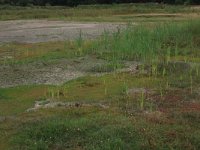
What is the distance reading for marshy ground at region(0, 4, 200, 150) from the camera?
9.60m

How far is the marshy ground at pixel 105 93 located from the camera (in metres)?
9.60

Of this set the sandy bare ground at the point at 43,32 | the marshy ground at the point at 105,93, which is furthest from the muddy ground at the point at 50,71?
the sandy bare ground at the point at 43,32

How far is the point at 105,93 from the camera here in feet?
43.3

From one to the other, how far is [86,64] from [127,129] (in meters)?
7.86

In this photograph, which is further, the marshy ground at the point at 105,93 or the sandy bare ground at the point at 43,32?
the sandy bare ground at the point at 43,32

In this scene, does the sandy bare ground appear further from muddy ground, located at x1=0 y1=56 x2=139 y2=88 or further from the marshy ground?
muddy ground, located at x1=0 y1=56 x2=139 y2=88

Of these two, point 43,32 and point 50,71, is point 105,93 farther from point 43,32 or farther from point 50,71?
point 43,32

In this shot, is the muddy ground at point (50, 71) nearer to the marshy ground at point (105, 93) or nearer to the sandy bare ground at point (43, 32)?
the marshy ground at point (105, 93)

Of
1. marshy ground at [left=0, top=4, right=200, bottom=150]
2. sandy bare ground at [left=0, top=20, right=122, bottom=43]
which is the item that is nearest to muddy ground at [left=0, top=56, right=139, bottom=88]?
marshy ground at [left=0, top=4, right=200, bottom=150]

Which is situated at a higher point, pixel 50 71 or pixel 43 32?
pixel 50 71

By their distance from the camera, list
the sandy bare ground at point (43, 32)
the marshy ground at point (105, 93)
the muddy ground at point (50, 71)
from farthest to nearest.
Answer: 1. the sandy bare ground at point (43, 32)
2. the muddy ground at point (50, 71)
3. the marshy ground at point (105, 93)

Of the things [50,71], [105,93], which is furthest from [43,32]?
[105,93]

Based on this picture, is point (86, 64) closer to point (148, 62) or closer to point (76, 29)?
point (148, 62)

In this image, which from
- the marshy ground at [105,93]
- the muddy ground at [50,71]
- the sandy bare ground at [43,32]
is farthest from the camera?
the sandy bare ground at [43,32]
